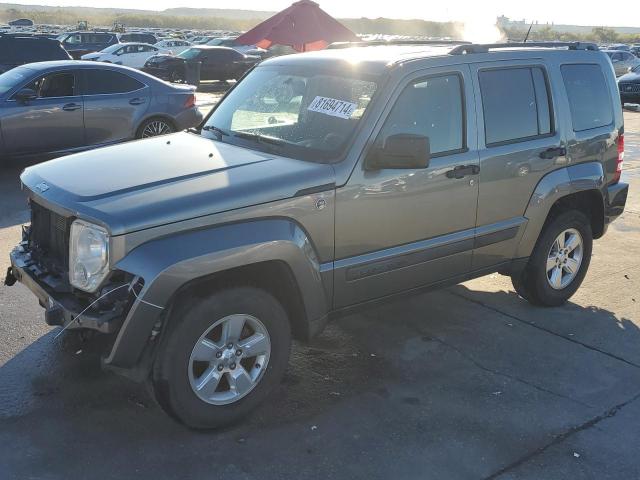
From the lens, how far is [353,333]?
189 inches

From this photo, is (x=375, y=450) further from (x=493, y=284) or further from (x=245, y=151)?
(x=493, y=284)

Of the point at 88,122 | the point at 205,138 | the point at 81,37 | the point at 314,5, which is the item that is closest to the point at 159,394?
the point at 205,138

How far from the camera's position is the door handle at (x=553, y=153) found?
476 cm

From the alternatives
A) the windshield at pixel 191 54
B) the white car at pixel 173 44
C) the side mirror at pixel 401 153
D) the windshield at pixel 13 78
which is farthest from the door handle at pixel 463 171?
the white car at pixel 173 44

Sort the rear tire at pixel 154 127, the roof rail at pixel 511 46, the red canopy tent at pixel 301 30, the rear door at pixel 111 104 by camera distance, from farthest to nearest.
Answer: the red canopy tent at pixel 301 30 < the rear tire at pixel 154 127 < the rear door at pixel 111 104 < the roof rail at pixel 511 46

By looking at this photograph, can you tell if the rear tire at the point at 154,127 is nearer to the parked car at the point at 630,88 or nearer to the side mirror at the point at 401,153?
the side mirror at the point at 401,153

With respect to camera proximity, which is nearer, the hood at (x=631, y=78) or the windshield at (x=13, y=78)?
the windshield at (x=13, y=78)

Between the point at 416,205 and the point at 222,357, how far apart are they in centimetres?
150

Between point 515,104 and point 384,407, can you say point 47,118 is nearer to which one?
point 515,104

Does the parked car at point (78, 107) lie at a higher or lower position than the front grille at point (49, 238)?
higher

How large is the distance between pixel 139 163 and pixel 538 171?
2.75 metres

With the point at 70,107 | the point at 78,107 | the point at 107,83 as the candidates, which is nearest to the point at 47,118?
the point at 70,107

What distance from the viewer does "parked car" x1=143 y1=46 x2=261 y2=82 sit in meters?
25.6

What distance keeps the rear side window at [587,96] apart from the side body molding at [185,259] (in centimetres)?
272
